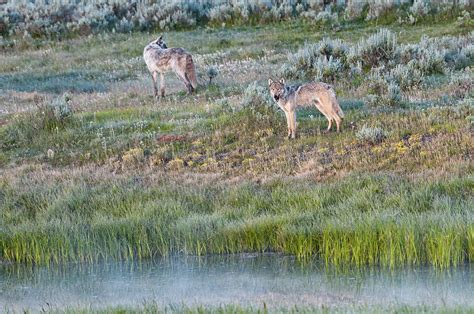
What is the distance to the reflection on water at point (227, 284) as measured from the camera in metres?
9.71

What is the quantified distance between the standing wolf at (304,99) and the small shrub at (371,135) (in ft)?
2.57

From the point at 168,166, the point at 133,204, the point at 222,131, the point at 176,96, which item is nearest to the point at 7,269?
the point at 133,204

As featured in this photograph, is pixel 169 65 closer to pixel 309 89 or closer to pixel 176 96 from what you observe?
pixel 176 96

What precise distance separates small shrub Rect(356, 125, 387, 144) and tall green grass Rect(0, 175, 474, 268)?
1650 mm

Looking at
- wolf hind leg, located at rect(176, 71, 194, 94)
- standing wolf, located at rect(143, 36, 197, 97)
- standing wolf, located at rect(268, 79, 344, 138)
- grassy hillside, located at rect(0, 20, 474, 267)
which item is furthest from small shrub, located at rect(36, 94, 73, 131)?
standing wolf, located at rect(268, 79, 344, 138)

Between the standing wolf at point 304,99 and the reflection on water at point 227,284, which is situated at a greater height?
the standing wolf at point 304,99

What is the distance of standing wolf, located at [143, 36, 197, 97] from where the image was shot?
2188 centimetres

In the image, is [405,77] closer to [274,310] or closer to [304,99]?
[304,99]

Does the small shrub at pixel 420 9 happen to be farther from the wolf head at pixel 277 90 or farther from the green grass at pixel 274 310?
the green grass at pixel 274 310

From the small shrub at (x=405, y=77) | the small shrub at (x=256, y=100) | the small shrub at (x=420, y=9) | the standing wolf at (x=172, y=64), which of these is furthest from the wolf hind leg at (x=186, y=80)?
the small shrub at (x=420, y=9)

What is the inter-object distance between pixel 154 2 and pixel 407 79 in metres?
20.3

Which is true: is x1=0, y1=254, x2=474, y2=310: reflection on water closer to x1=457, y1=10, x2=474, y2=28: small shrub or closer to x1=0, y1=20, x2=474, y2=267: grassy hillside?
x1=0, y1=20, x2=474, y2=267: grassy hillside

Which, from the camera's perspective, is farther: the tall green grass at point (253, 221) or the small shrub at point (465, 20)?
the small shrub at point (465, 20)

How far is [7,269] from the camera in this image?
1242 centimetres
